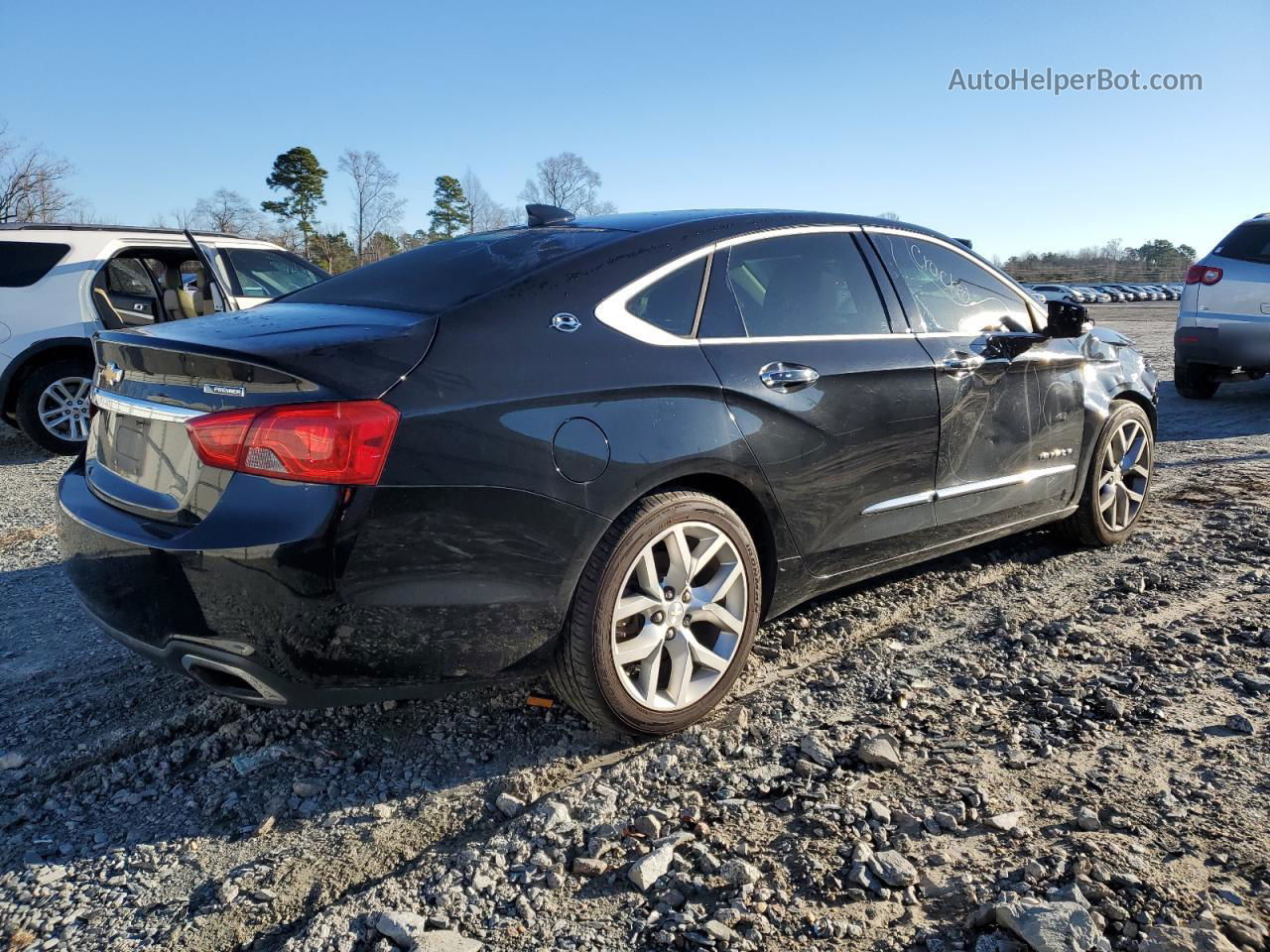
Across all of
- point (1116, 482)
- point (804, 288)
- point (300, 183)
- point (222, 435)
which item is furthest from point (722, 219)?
point (300, 183)

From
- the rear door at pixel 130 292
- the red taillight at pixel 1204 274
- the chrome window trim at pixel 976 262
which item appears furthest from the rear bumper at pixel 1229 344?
the rear door at pixel 130 292

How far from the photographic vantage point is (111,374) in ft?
9.42

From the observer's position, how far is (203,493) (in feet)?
7.97

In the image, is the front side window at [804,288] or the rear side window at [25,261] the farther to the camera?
the rear side window at [25,261]

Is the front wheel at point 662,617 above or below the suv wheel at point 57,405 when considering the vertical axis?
below

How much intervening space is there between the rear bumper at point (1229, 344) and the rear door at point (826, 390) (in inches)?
281

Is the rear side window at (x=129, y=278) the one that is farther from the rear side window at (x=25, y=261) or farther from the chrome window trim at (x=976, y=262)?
the chrome window trim at (x=976, y=262)

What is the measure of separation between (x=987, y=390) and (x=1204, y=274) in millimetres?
6934

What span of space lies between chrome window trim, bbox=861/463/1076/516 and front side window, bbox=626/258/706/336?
1.01m

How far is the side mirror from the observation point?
4242 mm

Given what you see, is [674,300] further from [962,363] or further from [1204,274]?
[1204,274]

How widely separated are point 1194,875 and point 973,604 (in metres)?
1.92

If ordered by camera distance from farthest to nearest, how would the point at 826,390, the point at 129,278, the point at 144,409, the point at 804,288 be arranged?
1. the point at 129,278
2. the point at 804,288
3. the point at 826,390
4. the point at 144,409

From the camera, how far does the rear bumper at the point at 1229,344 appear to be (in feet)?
29.4
